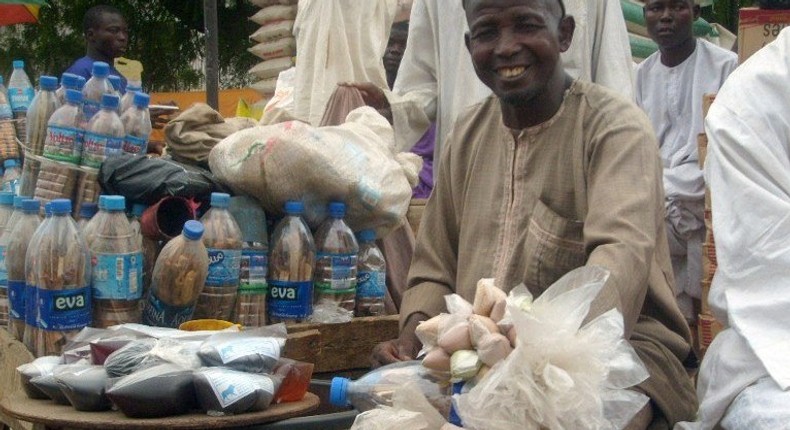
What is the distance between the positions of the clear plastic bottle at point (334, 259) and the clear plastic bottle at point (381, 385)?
1116mm

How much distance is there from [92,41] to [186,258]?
4.24m

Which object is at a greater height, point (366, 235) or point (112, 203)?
point (112, 203)

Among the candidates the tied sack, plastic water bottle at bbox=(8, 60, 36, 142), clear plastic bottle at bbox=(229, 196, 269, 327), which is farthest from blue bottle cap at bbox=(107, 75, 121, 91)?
clear plastic bottle at bbox=(229, 196, 269, 327)

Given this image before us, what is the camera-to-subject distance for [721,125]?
2.62 m

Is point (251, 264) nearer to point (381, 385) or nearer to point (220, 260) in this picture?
point (220, 260)

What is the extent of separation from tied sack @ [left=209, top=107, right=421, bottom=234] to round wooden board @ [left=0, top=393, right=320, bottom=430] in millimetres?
987

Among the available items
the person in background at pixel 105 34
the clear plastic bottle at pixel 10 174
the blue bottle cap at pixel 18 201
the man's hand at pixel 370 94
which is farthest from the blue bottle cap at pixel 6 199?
the person in background at pixel 105 34

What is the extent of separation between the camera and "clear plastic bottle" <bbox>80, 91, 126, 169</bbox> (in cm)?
338

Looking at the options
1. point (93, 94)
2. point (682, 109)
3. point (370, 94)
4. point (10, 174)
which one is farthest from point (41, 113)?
point (682, 109)

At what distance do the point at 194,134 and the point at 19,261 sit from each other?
30.4 inches

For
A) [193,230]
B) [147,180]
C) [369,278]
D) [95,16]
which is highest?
[95,16]

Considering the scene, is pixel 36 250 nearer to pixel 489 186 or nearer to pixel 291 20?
pixel 489 186

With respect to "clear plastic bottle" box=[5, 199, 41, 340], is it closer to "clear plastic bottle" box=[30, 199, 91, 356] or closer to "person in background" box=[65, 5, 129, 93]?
"clear plastic bottle" box=[30, 199, 91, 356]

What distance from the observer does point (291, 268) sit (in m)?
3.37
